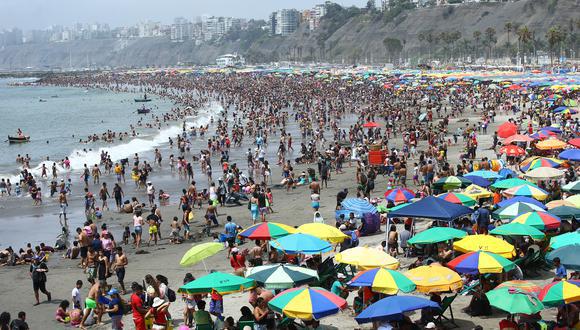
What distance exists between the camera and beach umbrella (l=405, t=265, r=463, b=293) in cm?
991

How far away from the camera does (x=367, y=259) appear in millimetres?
11016

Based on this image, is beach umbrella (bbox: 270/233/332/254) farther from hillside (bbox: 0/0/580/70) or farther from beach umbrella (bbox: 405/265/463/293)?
hillside (bbox: 0/0/580/70)

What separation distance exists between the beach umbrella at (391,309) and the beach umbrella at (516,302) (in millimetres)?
957

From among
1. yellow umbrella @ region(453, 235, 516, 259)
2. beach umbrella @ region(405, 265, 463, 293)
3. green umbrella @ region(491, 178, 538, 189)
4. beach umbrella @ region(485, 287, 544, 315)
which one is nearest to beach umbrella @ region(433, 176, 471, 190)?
green umbrella @ region(491, 178, 538, 189)

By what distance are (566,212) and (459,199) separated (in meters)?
2.25

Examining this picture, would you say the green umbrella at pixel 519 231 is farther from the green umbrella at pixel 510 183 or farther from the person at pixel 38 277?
the person at pixel 38 277

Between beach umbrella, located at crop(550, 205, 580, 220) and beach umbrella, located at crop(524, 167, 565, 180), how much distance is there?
420 centimetres

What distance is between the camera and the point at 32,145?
52125mm

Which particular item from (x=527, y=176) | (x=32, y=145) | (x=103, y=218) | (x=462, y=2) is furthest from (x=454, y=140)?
(x=462, y=2)

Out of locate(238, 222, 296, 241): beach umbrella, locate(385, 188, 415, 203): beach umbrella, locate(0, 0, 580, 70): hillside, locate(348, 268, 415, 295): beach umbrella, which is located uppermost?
locate(0, 0, 580, 70): hillside

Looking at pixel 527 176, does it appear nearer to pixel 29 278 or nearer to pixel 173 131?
pixel 29 278

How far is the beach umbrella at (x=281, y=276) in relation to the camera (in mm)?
10242

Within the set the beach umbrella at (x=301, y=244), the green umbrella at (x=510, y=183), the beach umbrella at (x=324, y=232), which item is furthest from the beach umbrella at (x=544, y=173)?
the beach umbrella at (x=301, y=244)

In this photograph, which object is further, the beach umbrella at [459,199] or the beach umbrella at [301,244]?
the beach umbrella at [459,199]
